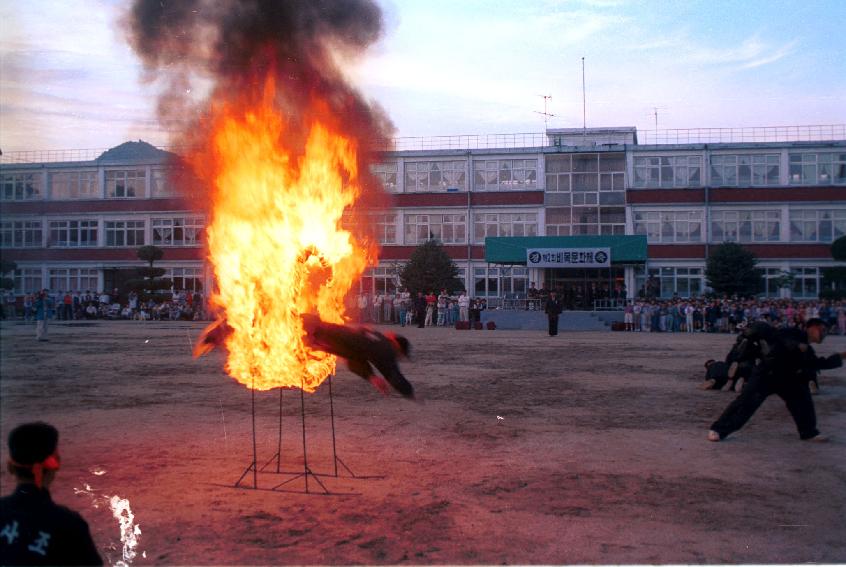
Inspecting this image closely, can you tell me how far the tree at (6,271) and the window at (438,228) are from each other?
128 ft

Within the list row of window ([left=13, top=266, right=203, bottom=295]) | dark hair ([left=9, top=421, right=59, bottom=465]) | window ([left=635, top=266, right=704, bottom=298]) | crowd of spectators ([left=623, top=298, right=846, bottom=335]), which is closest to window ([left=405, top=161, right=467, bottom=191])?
window ([left=635, top=266, right=704, bottom=298])

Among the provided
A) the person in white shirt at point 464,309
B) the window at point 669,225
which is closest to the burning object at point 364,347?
the person in white shirt at point 464,309

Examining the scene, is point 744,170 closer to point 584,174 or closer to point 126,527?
point 584,174

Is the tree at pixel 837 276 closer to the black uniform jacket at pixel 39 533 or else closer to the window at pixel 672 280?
the window at pixel 672 280

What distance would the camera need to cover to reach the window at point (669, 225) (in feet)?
143

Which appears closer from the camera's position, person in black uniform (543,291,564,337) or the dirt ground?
the dirt ground

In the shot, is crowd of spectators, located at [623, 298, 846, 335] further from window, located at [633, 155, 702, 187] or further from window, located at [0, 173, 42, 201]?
window, located at [0, 173, 42, 201]

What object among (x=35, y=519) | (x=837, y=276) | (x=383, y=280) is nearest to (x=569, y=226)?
(x=383, y=280)

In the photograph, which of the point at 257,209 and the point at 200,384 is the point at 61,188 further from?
the point at 257,209

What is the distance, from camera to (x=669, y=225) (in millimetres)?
43969

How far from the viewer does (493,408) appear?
11086 millimetres

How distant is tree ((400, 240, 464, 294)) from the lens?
131ft

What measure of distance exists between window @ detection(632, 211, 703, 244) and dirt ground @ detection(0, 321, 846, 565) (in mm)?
30855

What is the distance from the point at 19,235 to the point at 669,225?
1677 inches
